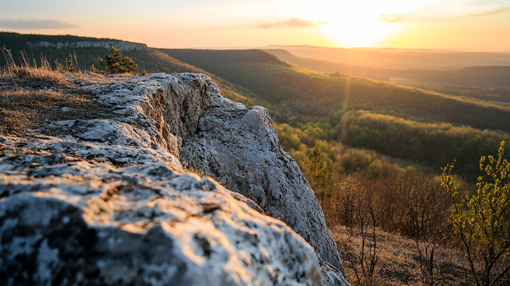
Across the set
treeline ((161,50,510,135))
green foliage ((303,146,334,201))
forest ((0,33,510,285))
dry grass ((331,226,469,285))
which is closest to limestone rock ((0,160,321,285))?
dry grass ((331,226,469,285))

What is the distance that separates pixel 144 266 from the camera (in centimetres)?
137

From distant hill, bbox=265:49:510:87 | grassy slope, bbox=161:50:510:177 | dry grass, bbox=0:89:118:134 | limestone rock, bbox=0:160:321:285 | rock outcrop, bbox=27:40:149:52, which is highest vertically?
rock outcrop, bbox=27:40:149:52

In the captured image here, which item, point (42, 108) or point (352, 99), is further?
point (352, 99)

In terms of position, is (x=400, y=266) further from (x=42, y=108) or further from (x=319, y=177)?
(x=42, y=108)

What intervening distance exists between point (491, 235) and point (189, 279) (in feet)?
25.8

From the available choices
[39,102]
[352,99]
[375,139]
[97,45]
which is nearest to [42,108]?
[39,102]

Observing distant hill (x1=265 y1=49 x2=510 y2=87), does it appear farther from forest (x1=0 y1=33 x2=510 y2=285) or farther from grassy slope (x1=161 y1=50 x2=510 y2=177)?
forest (x1=0 y1=33 x2=510 y2=285)

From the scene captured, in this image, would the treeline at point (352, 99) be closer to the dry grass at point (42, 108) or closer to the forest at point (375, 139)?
the forest at point (375, 139)

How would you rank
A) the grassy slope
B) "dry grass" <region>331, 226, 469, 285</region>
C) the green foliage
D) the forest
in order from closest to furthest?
"dry grass" <region>331, 226, 469, 285</region> < the forest < the green foliage < the grassy slope

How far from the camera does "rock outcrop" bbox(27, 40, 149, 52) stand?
222 feet

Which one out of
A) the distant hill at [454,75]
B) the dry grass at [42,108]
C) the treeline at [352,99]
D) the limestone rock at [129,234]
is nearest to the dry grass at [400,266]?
the limestone rock at [129,234]

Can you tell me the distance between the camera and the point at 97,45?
7806 cm

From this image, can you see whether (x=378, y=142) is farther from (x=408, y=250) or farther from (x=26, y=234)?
(x=26, y=234)

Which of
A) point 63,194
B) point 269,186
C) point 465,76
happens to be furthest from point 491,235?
point 465,76
